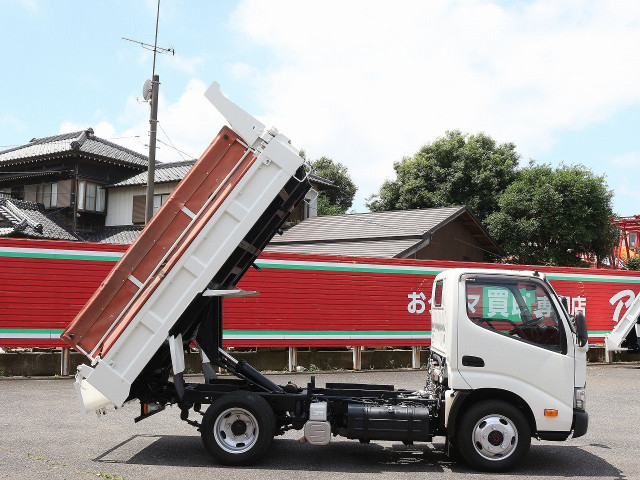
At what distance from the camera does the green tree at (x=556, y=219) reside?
27.9m

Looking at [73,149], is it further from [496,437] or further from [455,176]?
[496,437]

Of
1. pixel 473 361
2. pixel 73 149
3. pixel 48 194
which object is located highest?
pixel 73 149

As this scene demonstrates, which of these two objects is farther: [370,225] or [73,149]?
[73,149]

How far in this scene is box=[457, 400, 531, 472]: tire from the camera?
6.26 meters

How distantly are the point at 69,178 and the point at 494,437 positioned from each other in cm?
3111

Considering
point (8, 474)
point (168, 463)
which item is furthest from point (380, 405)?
point (8, 474)

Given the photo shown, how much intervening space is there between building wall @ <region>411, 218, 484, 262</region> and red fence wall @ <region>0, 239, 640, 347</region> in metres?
7.37

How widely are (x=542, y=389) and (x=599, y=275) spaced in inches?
471

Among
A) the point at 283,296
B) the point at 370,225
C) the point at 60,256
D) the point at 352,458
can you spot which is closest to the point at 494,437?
the point at 352,458

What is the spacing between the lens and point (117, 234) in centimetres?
3281

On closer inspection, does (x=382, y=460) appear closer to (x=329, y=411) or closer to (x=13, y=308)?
(x=329, y=411)

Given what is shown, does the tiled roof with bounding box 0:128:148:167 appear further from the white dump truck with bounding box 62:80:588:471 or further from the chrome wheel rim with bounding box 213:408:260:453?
the chrome wheel rim with bounding box 213:408:260:453

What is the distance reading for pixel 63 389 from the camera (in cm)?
1096

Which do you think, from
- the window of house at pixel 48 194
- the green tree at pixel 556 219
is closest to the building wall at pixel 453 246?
the green tree at pixel 556 219
